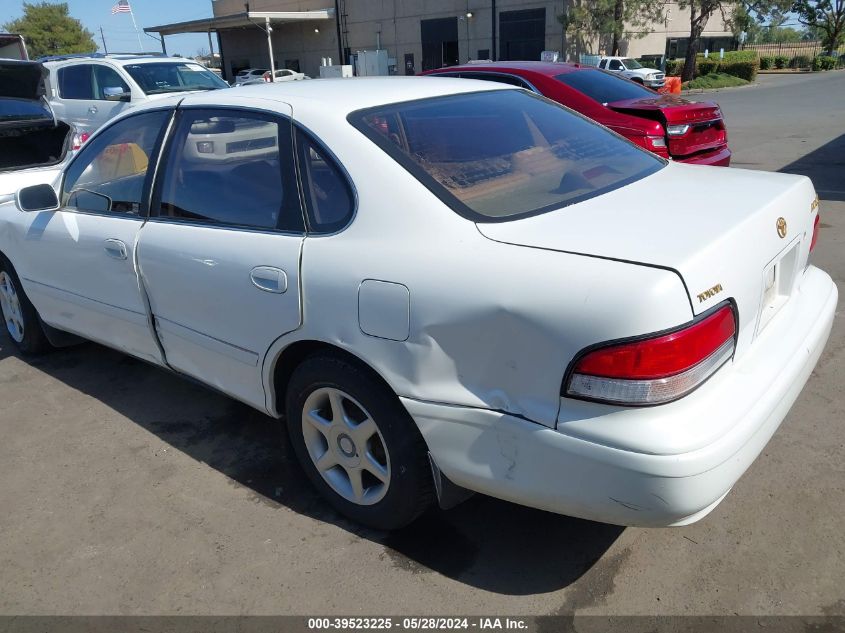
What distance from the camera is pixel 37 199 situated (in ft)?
12.2

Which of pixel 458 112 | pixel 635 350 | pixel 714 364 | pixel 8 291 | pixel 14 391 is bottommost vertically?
pixel 14 391

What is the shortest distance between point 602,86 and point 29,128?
5905 millimetres

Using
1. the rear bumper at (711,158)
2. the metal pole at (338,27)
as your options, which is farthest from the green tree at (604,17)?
the rear bumper at (711,158)

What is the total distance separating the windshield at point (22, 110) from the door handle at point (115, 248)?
4.12 m

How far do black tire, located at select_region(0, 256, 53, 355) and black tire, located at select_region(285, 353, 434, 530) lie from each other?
8.56 ft

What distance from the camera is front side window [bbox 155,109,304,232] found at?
106 inches

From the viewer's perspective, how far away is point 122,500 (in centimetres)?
304

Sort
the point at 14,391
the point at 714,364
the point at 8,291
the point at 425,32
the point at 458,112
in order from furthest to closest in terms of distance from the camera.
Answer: the point at 425,32
the point at 8,291
the point at 14,391
the point at 458,112
the point at 714,364

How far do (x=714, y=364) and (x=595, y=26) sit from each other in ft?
135

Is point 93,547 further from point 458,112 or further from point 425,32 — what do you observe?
point 425,32

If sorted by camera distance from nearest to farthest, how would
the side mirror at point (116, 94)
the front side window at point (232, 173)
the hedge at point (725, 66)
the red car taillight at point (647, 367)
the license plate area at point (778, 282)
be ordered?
the red car taillight at point (647, 367)
the license plate area at point (778, 282)
the front side window at point (232, 173)
the side mirror at point (116, 94)
the hedge at point (725, 66)

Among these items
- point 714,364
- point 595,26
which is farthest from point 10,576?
point 595,26

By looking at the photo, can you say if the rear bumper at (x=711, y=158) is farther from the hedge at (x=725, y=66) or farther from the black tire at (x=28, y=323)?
the hedge at (x=725, y=66)

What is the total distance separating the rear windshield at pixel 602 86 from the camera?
24.2 ft
